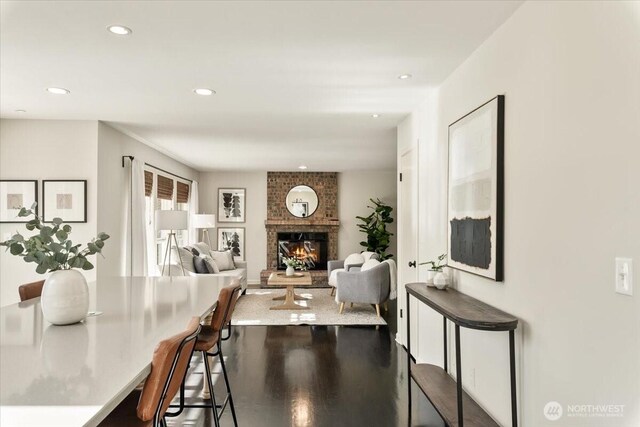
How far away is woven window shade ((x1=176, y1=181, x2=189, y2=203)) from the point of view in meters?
7.57

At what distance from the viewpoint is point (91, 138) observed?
4465 millimetres

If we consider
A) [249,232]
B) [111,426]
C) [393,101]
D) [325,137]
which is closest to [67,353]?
[111,426]

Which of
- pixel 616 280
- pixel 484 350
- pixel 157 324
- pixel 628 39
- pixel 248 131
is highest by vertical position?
pixel 248 131

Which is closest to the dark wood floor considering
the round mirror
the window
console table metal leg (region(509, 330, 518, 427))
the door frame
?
the door frame

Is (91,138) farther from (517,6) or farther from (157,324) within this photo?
(517,6)

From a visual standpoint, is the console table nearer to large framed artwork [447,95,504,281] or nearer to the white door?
large framed artwork [447,95,504,281]

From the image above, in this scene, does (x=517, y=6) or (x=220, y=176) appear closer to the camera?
(x=517, y=6)

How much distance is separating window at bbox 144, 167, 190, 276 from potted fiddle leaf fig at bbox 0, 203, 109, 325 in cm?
386

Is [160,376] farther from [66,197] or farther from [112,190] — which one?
[112,190]

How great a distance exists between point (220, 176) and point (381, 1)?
300 inches

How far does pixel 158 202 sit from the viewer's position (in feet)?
21.8

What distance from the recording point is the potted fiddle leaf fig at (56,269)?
1.78m

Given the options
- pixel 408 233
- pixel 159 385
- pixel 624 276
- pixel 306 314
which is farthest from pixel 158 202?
pixel 624 276

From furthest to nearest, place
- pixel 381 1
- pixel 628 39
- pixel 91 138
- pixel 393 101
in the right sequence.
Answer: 1. pixel 91 138
2. pixel 393 101
3. pixel 381 1
4. pixel 628 39
